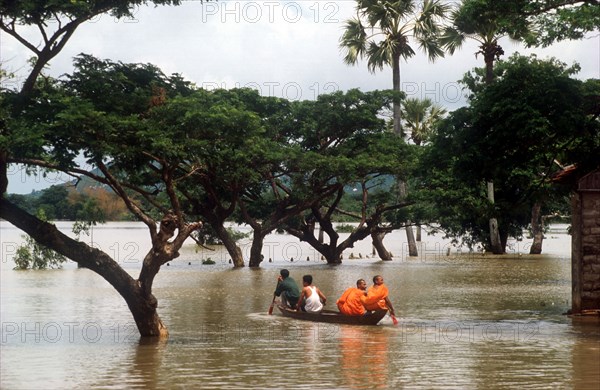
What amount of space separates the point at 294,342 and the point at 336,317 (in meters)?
3.35

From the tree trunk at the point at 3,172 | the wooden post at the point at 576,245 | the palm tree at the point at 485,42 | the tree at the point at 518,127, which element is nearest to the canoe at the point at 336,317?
the tree at the point at 518,127

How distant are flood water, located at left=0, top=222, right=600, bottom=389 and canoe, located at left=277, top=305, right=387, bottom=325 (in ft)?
0.82

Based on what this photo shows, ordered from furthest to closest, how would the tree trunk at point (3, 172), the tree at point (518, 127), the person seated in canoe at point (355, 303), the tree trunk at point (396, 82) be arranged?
1. the tree trunk at point (396, 82)
2. the person seated in canoe at point (355, 303)
3. the tree at point (518, 127)
4. the tree trunk at point (3, 172)

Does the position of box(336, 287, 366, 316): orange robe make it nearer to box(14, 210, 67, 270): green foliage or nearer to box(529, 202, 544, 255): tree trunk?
box(14, 210, 67, 270): green foliage

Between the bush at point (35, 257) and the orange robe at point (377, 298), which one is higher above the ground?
the bush at point (35, 257)

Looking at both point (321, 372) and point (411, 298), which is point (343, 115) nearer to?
point (411, 298)

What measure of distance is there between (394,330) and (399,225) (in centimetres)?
3373

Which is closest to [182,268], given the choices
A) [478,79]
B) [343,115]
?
[343,115]

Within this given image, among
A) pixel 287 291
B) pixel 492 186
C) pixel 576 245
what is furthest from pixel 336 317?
pixel 492 186

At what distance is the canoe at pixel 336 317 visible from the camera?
23531 millimetres

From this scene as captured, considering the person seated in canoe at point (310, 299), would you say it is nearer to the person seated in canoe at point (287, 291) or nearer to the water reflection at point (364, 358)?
the person seated in canoe at point (287, 291)

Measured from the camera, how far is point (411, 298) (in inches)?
1281

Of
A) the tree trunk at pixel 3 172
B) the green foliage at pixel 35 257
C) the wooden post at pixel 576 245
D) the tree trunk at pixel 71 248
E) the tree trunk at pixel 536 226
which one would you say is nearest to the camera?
the tree trunk at pixel 3 172

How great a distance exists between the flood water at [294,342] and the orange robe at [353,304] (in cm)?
41
